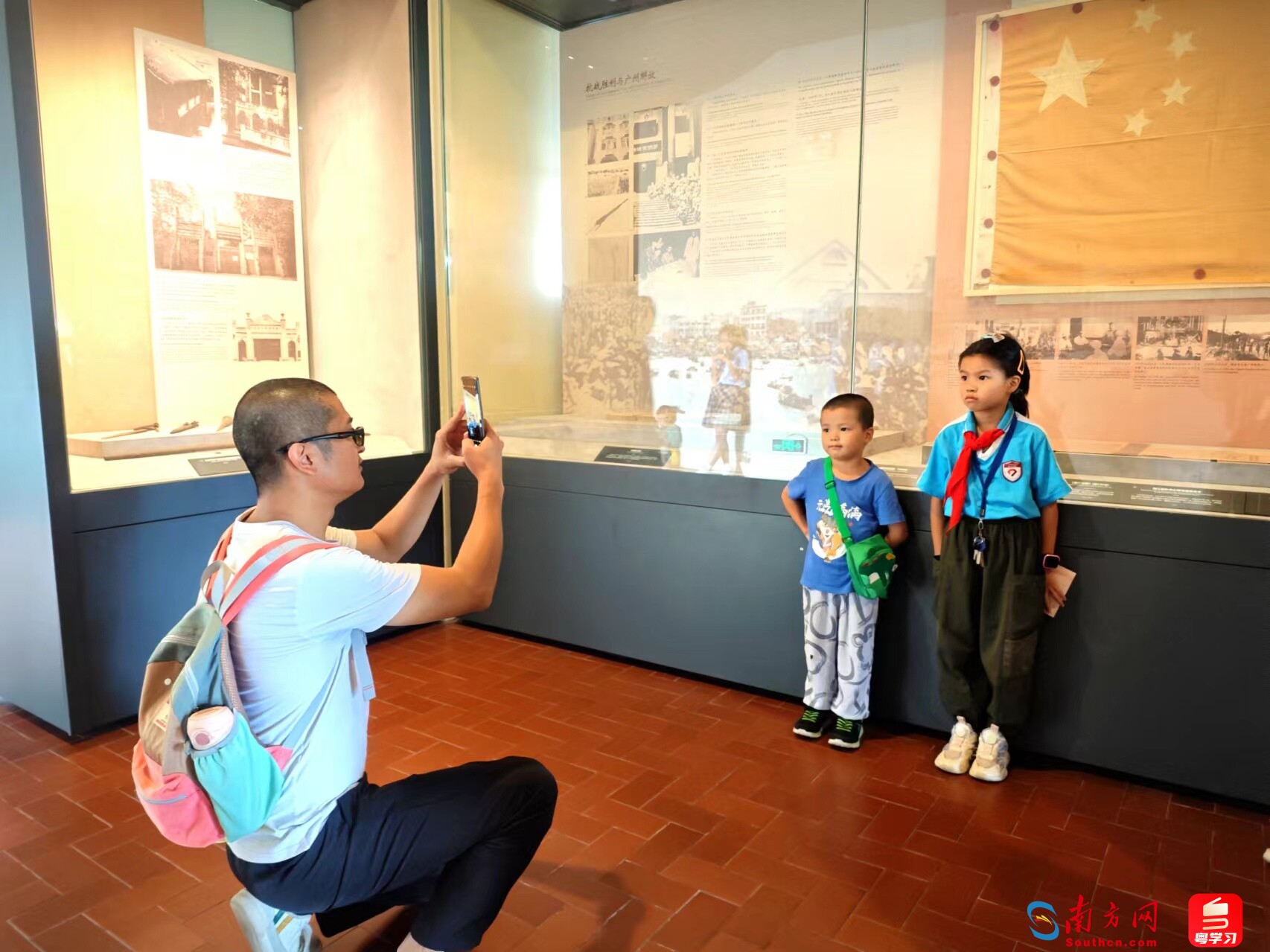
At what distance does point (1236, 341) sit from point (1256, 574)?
0.92 metres

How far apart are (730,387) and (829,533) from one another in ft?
4.13

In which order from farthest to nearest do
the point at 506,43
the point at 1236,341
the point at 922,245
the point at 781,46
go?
1. the point at 506,43
2. the point at 781,46
3. the point at 922,245
4. the point at 1236,341

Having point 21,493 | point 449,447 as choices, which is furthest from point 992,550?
point 21,493

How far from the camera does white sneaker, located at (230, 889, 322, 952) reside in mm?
2047

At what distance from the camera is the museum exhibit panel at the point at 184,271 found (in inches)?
143

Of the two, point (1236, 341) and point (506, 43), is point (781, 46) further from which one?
point (1236, 341)

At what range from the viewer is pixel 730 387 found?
15.1ft

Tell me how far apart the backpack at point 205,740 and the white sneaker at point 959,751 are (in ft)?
8.17

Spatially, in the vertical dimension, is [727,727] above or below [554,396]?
below

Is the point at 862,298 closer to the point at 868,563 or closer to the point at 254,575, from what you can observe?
the point at 868,563

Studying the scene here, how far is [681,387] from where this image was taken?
479 cm

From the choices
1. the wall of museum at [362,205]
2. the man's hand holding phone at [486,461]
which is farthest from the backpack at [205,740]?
the wall of museum at [362,205]

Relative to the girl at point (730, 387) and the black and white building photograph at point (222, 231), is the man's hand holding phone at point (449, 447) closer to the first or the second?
the girl at point (730, 387)

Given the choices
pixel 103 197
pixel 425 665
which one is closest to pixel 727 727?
pixel 425 665
